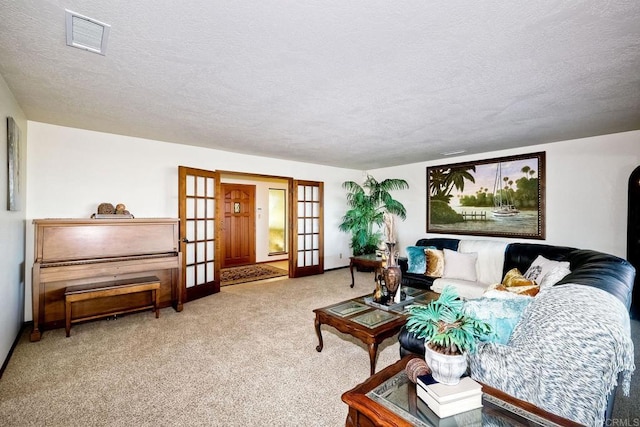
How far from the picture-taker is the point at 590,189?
3799mm

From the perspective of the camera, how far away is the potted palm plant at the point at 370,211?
6.02 metres

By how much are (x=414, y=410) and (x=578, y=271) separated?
1.81 meters

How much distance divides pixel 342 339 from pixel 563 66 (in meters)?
2.89

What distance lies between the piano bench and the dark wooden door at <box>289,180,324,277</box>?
2.63 metres

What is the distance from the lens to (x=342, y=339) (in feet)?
9.71

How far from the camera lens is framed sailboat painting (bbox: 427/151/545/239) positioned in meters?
4.26

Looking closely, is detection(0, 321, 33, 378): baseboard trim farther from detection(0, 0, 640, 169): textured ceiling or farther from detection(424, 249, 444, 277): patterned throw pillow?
detection(424, 249, 444, 277): patterned throw pillow

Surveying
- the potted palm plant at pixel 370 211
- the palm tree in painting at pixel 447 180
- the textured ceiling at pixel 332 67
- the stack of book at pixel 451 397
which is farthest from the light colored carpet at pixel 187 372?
the palm tree in painting at pixel 447 180

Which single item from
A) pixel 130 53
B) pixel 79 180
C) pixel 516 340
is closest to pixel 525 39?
pixel 516 340

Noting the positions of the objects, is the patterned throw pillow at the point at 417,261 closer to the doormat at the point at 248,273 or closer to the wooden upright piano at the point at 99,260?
the doormat at the point at 248,273

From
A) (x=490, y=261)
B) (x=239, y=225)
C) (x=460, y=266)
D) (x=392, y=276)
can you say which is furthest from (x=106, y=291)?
(x=490, y=261)

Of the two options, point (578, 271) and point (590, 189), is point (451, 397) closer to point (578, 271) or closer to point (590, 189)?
point (578, 271)

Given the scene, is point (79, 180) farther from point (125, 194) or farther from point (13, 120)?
point (13, 120)

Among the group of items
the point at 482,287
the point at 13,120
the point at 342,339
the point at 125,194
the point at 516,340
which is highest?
the point at 13,120
